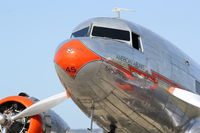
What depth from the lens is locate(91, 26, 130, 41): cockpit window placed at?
1057 cm

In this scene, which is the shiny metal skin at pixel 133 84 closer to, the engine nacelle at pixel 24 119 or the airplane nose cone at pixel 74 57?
the airplane nose cone at pixel 74 57

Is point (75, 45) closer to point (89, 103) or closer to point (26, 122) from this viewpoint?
point (89, 103)

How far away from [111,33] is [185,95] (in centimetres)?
259

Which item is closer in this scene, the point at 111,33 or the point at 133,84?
the point at 133,84

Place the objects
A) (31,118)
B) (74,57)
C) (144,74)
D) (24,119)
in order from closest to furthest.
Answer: (74,57) → (144,74) → (31,118) → (24,119)

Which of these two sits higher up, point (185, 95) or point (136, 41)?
point (136, 41)

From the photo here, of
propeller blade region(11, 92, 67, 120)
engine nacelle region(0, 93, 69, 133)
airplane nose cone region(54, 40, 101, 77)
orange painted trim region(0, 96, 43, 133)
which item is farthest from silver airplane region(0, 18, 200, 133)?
engine nacelle region(0, 93, 69, 133)

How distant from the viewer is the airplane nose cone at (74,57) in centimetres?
920

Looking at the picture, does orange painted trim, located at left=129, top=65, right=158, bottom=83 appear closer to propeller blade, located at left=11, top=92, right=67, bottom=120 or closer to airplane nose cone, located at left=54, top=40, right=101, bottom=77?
airplane nose cone, located at left=54, top=40, right=101, bottom=77

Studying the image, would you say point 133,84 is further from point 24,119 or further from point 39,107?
point 24,119

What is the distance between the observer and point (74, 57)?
9203 mm

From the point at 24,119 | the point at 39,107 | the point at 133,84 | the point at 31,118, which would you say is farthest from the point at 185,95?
the point at 24,119

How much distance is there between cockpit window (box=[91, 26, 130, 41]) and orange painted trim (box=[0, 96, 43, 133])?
4.44 meters

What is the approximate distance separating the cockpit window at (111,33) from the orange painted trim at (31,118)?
4.44 metres
